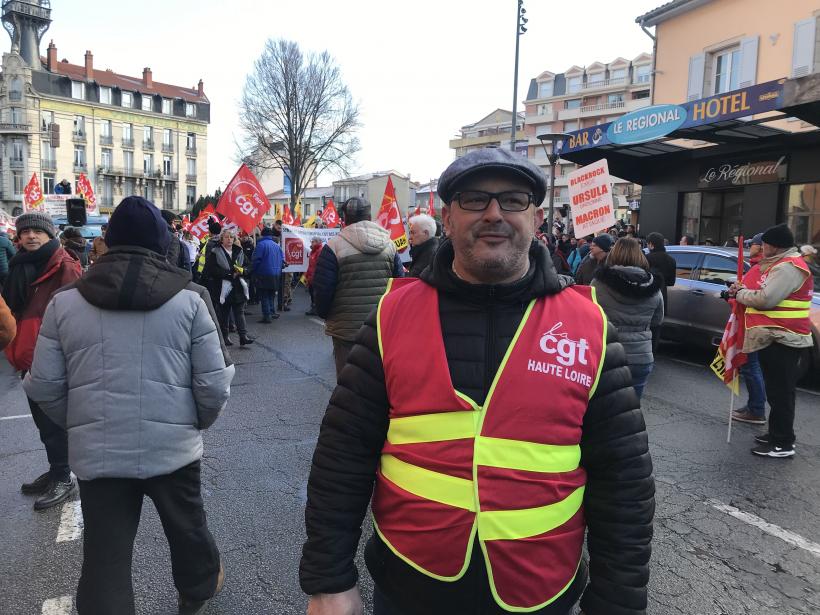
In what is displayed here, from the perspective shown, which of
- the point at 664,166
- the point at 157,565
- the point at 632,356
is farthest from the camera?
the point at 664,166

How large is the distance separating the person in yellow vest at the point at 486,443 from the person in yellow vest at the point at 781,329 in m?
4.17

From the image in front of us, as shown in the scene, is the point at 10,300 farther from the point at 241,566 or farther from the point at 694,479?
the point at 694,479

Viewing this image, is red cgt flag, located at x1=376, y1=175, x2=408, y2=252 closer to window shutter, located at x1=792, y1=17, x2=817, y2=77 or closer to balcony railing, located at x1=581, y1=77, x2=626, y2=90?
window shutter, located at x1=792, y1=17, x2=817, y2=77

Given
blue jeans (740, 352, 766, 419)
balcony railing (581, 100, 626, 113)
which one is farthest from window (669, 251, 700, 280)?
balcony railing (581, 100, 626, 113)

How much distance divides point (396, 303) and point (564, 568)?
A: 821 millimetres

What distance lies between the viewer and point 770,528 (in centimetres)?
398

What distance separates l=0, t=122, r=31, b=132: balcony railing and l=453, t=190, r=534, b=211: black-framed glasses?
75603 mm

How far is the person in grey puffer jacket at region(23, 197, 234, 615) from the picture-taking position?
253 cm

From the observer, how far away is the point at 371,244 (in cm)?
472

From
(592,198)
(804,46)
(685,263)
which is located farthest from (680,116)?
(592,198)

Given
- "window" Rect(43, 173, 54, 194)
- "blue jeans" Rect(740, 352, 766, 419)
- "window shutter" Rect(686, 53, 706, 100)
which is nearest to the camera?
"blue jeans" Rect(740, 352, 766, 419)

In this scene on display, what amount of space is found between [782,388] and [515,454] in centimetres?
450

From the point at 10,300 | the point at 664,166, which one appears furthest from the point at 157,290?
the point at 664,166

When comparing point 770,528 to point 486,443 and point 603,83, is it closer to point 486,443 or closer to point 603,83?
point 486,443
